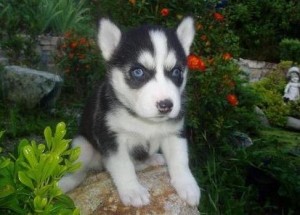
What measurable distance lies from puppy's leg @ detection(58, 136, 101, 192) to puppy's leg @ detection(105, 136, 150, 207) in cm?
43

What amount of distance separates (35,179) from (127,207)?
68.7 inches

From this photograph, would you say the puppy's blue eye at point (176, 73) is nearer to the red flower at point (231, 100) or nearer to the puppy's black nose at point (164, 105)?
the puppy's black nose at point (164, 105)

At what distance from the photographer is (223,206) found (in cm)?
518

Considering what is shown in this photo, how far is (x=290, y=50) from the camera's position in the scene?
1401 cm

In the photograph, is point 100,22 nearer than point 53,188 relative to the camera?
No

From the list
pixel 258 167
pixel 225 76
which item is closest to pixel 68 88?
pixel 225 76

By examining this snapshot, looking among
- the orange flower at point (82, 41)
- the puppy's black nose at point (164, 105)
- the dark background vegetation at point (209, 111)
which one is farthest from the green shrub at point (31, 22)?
the puppy's black nose at point (164, 105)

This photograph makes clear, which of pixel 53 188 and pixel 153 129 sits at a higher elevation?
pixel 53 188

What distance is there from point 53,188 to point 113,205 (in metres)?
1.73

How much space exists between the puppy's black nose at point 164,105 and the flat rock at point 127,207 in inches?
26.0

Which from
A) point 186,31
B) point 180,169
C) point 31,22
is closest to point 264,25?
point 31,22

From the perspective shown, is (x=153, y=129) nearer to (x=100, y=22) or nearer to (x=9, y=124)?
(x=100, y=22)

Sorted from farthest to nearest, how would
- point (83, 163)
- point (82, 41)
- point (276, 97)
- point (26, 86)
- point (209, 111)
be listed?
point (276, 97), point (82, 41), point (26, 86), point (209, 111), point (83, 163)

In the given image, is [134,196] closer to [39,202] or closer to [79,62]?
[39,202]
